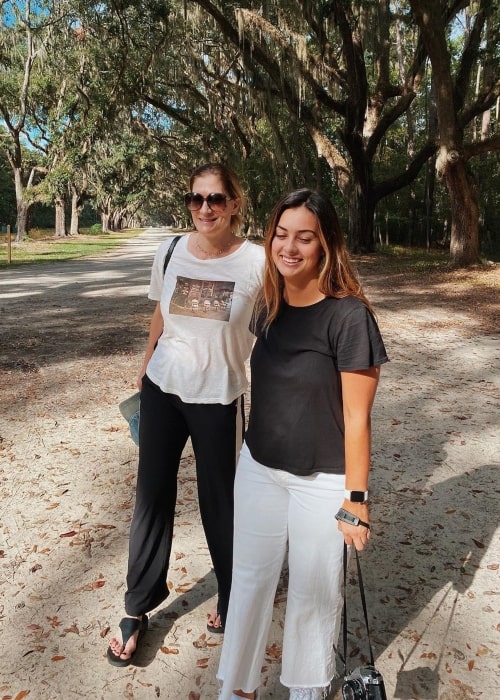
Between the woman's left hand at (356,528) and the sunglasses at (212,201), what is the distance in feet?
3.72

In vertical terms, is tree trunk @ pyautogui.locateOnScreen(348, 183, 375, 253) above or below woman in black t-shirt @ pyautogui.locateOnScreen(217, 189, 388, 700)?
above

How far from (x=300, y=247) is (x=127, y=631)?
5.39 feet

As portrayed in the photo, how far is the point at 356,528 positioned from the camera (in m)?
1.53

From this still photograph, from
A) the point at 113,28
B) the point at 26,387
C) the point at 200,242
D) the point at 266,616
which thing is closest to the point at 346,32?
the point at 113,28

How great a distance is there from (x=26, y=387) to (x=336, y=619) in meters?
4.47

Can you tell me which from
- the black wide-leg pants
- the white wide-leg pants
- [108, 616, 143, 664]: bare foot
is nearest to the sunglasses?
the black wide-leg pants

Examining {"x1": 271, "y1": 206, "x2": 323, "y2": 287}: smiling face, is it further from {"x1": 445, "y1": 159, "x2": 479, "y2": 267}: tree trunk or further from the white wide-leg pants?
{"x1": 445, "y1": 159, "x2": 479, "y2": 267}: tree trunk

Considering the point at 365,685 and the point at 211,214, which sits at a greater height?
the point at 211,214

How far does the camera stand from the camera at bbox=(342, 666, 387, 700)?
5.04ft

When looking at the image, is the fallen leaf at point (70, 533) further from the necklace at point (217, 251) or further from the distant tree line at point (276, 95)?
the distant tree line at point (276, 95)

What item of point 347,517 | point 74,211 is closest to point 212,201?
point 347,517

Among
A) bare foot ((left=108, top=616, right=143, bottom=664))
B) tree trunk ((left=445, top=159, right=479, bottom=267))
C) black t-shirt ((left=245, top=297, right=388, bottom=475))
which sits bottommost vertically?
bare foot ((left=108, top=616, right=143, bottom=664))

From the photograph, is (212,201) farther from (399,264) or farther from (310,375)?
(399,264)

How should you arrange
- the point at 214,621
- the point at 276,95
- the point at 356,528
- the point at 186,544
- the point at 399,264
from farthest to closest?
1. the point at 399,264
2. the point at 276,95
3. the point at 186,544
4. the point at 214,621
5. the point at 356,528
